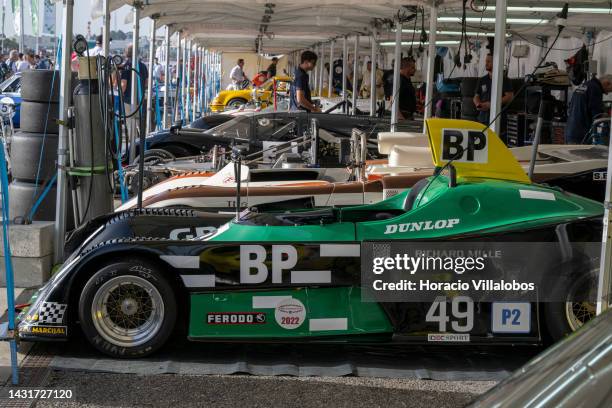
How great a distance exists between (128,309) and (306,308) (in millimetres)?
1019

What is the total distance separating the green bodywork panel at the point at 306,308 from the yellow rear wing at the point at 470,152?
1.14 m

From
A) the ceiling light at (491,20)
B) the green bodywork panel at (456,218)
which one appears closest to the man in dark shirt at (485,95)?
the ceiling light at (491,20)

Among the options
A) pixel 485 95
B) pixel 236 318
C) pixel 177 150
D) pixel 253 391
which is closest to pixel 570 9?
pixel 485 95

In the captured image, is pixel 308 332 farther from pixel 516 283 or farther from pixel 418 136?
pixel 418 136

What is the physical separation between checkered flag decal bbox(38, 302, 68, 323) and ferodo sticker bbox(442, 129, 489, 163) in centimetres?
250

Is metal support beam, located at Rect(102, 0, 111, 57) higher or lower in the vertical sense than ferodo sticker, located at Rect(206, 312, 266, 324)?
higher

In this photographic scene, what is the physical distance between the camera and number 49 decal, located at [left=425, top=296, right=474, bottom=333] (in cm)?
516

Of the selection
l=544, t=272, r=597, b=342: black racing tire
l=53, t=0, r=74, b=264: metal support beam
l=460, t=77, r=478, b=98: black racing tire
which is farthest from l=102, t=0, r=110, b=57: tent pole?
l=460, t=77, r=478, b=98: black racing tire

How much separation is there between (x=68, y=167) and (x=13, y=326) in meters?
2.80

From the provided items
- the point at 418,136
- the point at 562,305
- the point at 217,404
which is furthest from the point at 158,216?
the point at 418,136

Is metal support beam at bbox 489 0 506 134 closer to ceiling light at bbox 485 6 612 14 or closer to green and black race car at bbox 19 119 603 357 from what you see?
green and black race car at bbox 19 119 603 357

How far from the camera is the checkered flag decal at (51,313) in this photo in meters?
5.24

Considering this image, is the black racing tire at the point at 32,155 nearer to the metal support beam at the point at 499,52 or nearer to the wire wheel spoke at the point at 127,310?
the wire wheel spoke at the point at 127,310

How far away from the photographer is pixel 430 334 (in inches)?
203
